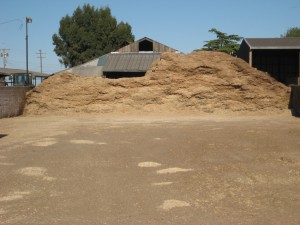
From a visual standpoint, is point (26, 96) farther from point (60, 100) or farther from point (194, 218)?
point (194, 218)

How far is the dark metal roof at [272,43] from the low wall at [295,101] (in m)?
5.06

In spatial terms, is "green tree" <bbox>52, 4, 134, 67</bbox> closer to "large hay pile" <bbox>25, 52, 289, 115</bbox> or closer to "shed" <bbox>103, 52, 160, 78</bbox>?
"shed" <bbox>103, 52, 160, 78</bbox>

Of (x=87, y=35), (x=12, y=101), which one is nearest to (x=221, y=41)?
(x=87, y=35)

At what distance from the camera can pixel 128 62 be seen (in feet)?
84.1

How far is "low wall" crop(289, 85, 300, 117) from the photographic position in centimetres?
1452

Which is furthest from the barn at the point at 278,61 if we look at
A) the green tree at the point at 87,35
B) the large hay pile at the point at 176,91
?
the green tree at the point at 87,35

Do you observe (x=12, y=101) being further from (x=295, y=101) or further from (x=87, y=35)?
(x=87, y=35)

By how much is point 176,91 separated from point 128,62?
1030cm

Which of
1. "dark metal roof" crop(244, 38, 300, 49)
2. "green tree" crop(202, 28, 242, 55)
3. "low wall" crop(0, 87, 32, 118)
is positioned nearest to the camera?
"low wall" crop(0, 87, 32, 118)

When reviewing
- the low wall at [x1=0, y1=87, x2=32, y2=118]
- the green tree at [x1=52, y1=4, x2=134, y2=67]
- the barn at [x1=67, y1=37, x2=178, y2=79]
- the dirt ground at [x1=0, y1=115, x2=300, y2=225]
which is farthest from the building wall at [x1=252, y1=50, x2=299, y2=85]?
the green tree at [x1=52, y1=4, x2=134, y2=67]

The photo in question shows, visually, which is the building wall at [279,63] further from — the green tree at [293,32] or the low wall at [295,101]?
the green tree at [293,32]

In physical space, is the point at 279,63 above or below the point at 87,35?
below

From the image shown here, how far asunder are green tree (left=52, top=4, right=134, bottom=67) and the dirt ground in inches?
1434

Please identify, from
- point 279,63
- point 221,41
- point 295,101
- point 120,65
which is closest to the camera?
point 295,101
